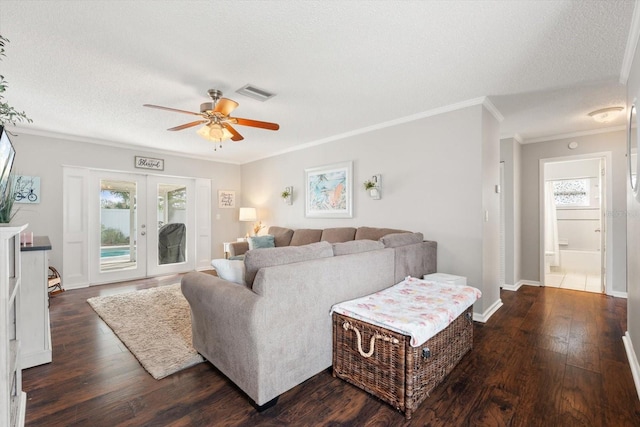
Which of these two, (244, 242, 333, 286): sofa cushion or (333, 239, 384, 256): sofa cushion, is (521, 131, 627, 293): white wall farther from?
(244, 242, 333, 286): sofa cushion

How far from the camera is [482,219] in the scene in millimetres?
3164

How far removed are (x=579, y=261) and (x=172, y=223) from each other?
847cm

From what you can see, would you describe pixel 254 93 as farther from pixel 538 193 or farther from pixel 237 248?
pixel 538 193

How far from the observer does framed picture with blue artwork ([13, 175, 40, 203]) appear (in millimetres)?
4176

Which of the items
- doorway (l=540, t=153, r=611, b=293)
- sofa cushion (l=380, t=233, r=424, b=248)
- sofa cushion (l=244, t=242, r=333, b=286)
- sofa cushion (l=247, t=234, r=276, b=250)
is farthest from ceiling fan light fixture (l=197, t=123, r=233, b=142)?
doorway (l=540, t=153, r=611, b=293)

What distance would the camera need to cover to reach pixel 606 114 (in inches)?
138

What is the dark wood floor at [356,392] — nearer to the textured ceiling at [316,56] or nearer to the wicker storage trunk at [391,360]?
the wicker storage trunk at [391,360]

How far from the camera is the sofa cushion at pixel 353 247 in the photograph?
2.25 m

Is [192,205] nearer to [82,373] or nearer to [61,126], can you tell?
[61,126]

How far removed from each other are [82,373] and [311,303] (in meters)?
1.87

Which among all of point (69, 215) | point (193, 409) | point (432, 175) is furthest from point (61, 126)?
point (432, 175)

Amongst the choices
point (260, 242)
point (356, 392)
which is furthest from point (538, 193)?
point (260, 242)

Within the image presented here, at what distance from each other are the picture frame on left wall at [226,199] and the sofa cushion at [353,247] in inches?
190

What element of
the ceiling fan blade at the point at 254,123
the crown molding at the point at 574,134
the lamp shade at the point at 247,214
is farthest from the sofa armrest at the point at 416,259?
the lamp shade at the point at 247,214
